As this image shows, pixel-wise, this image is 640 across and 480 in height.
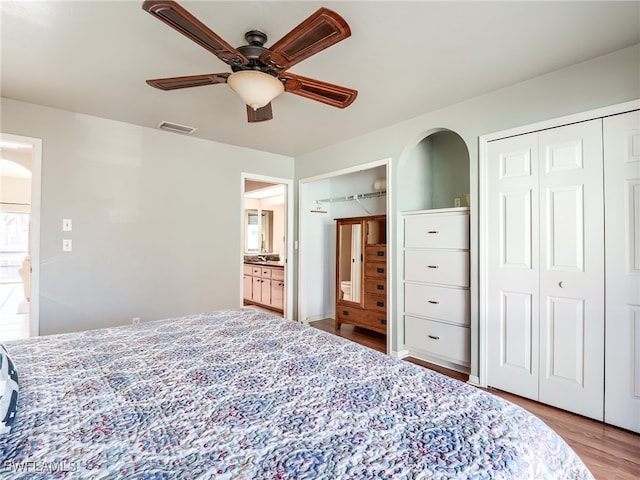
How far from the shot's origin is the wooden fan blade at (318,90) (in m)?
1.92

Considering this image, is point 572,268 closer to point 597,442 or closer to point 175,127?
point 597,442

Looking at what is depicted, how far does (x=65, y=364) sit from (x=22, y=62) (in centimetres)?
216

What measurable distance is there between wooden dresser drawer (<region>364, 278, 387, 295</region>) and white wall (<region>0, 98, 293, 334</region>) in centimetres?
168

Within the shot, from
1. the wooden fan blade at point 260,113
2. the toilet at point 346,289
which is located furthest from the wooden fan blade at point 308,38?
the toilet at point 346,289

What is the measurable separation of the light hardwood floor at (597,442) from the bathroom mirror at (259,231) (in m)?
5.66

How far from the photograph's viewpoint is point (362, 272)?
413 centimetres

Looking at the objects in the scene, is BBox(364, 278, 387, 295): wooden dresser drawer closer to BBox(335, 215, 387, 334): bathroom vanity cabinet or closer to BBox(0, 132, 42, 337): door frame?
BBox(335, 215, 387, 334): bathroom vanity cabinet

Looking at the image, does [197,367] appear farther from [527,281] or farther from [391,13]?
[527,281]

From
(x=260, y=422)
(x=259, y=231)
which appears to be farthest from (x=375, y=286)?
(x=259, y=231)

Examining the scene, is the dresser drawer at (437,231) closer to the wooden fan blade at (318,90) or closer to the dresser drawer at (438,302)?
the dresser drawer at (438,302)

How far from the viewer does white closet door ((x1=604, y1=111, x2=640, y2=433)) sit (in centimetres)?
201

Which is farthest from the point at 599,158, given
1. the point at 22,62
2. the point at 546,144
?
the point at 22,62

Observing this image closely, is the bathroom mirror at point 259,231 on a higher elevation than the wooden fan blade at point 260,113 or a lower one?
lower

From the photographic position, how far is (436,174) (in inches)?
149
